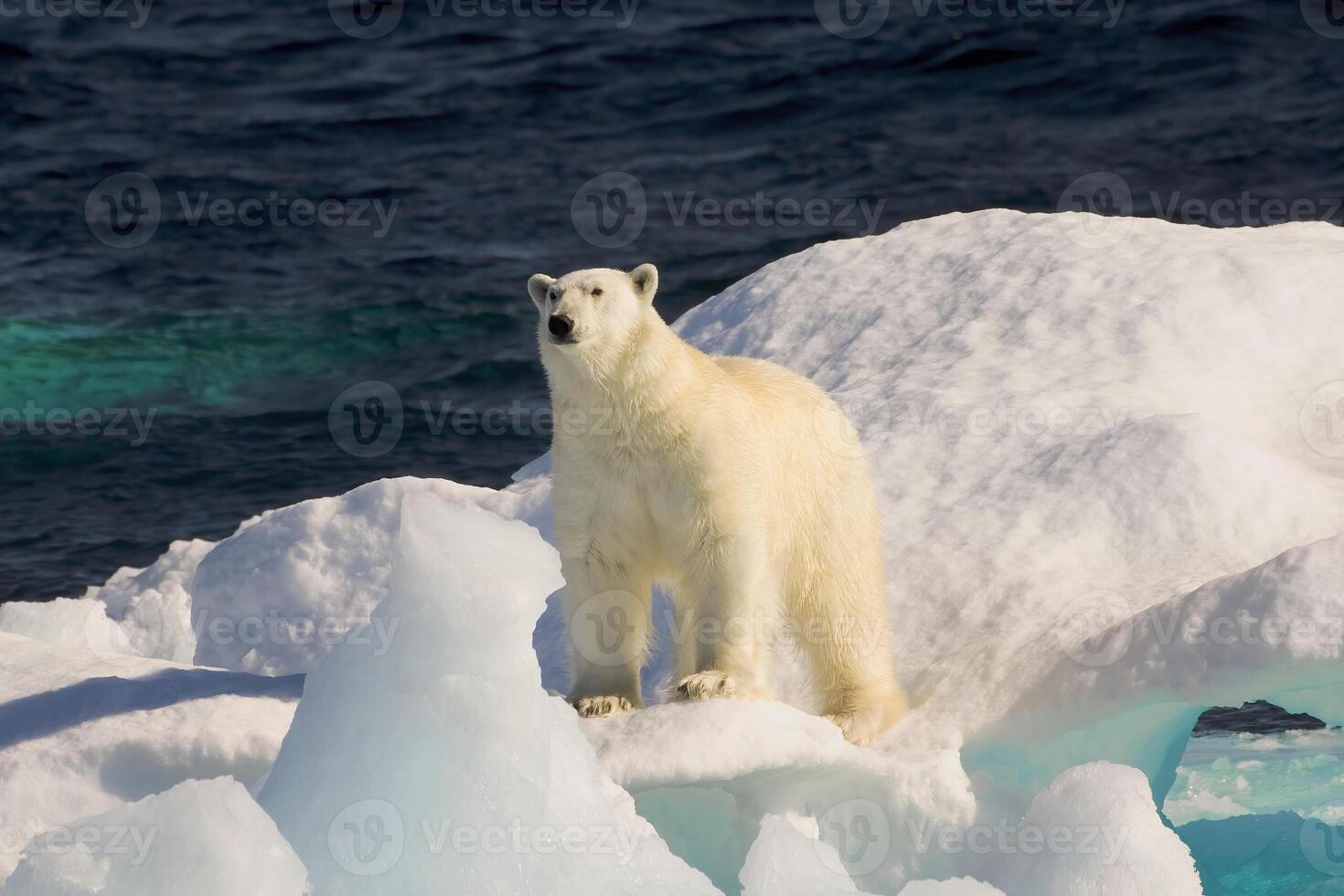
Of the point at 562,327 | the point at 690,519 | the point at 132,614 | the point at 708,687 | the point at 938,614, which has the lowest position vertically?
the point at 132,614

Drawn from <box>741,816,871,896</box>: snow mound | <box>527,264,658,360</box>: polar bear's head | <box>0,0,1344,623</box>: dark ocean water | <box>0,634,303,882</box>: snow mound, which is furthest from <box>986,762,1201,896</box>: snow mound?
<box>0,0,1344,623</box>: dark ocean water

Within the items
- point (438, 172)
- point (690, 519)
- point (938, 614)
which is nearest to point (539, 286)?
point (690, 519)

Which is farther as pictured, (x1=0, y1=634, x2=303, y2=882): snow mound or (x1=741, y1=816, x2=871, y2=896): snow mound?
(x1=0, y1=634, x2=303, y2=882): snow mound

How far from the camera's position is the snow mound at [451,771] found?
14.4ft

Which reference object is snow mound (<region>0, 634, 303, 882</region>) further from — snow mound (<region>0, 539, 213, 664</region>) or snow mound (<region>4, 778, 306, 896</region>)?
snow mound (<region>0, 539, 213, 664</region>)

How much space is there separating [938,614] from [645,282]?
5.56 feet

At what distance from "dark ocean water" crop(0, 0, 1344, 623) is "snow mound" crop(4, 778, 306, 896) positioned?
373 inches

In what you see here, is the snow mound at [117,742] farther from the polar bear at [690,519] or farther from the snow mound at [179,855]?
the polar bear at [690,519]

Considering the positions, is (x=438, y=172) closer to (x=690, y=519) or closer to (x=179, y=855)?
(x=690, y=519)

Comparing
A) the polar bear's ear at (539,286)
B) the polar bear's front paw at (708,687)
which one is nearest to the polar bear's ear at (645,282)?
the polar bear's ear at (539,286)

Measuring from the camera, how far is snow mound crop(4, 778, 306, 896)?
4.06 metres

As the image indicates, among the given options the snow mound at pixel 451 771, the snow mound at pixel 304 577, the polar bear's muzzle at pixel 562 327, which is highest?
the polar bear's muzzle at pixel 562 327

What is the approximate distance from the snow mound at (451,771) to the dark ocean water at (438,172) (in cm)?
936

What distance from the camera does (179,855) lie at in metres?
4.08
